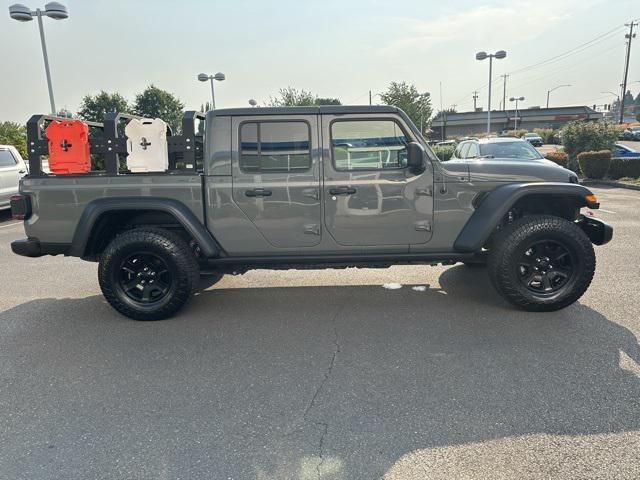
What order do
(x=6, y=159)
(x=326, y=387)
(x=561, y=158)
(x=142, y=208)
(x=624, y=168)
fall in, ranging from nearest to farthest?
(x=326, y=387) → (x=142, y=208) → (x=6, y=159) → (x=624, y=168) → (x=561, y=158)

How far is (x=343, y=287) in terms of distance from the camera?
5.35 meters

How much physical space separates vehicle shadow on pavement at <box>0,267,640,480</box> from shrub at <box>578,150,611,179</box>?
13667mm

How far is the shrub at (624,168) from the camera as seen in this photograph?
15.4 metres

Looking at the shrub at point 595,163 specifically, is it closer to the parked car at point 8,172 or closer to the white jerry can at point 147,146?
the white jerry can at point 147,146

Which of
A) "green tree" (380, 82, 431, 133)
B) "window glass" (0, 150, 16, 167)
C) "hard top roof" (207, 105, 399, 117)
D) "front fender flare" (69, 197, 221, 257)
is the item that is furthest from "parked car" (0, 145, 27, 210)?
"green tree" (380, 82, 431, 133)

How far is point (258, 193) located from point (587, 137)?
17.2 m

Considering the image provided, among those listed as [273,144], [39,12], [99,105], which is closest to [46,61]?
[39,12]

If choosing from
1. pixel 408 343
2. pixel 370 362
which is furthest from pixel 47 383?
pixel 408 343

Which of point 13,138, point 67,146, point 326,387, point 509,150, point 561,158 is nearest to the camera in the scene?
point 326,387

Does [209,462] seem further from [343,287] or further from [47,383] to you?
[343,287]

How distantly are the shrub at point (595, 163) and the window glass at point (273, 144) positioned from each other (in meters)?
15.1

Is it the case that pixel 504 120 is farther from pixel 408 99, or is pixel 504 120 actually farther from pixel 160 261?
pixel 160 261

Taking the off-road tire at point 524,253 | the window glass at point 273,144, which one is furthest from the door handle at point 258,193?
the off-road tire at point 524,253

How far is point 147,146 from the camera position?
4.32m
